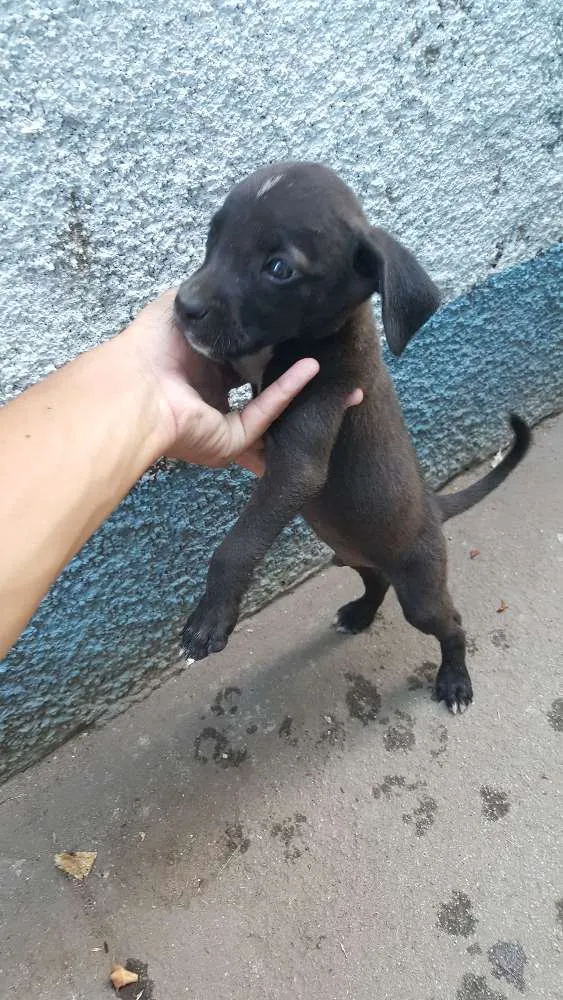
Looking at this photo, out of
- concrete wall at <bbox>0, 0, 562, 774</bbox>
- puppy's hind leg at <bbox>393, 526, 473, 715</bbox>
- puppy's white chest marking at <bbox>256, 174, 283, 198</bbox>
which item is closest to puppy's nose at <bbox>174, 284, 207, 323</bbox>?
puppy's white chest marking at <bbox>256, 174, 283, 198</bbox>

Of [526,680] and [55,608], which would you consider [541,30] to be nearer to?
[526,680]

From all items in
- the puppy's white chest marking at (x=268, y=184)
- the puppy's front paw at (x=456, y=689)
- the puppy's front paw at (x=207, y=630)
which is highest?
the puppy's white chest marking at (x=268, y=184)

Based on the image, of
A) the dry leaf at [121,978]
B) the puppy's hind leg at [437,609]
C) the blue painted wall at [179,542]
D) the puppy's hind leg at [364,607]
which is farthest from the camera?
the puppy's hind leg at [364,607]

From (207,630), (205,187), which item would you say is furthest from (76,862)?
(205,187)

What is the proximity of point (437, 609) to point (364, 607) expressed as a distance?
0.57 meters

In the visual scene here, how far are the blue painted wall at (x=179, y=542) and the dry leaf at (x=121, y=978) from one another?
879 mm

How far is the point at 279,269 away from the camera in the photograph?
5.67ft

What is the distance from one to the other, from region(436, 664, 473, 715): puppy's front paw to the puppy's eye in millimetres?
1765

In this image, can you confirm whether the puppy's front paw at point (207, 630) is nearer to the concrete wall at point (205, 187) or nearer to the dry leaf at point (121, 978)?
the concrete wall at point (205, 187)

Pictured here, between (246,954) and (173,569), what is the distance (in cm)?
137

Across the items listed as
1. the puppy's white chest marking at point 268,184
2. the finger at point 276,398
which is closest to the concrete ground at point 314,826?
the finger at point 276,398

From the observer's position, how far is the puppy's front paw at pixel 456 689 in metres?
2.79

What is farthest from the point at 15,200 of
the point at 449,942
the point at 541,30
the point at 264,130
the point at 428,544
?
the point at 449,942

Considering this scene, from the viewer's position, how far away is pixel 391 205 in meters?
2.84
